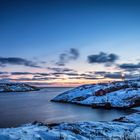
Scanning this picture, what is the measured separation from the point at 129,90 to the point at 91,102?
1972 centimetres

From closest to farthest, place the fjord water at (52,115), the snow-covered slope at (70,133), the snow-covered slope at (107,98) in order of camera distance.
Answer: the snow-covered slope at (70,133)
the fjord water at (52,115)
the snow-covered slope at (107,98)

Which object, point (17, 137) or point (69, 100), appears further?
point (69, 100)

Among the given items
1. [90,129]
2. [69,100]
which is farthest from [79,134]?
[69,100]

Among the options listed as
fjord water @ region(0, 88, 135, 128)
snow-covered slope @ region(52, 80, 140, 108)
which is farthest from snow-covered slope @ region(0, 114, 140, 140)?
snow-covered slope @ region(52, 80, 140, 108)

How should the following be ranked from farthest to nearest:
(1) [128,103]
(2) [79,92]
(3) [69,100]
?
(2) [79,92]
(3) [69,100]
(1) [128,103]

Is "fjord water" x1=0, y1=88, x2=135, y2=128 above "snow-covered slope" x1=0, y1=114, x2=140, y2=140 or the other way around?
the other way around

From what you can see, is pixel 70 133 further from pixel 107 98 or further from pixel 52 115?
pixel 107 98

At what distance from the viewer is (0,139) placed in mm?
21219

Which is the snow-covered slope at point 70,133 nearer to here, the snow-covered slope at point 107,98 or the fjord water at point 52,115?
the fjord water at point 52,115

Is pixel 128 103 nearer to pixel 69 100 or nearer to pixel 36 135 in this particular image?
pixel 69 100

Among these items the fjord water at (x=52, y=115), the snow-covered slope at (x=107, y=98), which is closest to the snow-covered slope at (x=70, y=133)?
the fjord water at (x=52, y=115)

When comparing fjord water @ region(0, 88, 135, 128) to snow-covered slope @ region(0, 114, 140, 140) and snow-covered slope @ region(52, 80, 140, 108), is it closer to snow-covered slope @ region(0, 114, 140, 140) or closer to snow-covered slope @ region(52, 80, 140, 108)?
snow-covered slope @ region(52, 80, 140, 108)

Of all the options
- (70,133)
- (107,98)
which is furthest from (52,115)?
(70,133)

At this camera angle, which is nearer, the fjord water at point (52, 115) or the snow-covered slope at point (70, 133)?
the snow-covered slope at point (70, 133)
